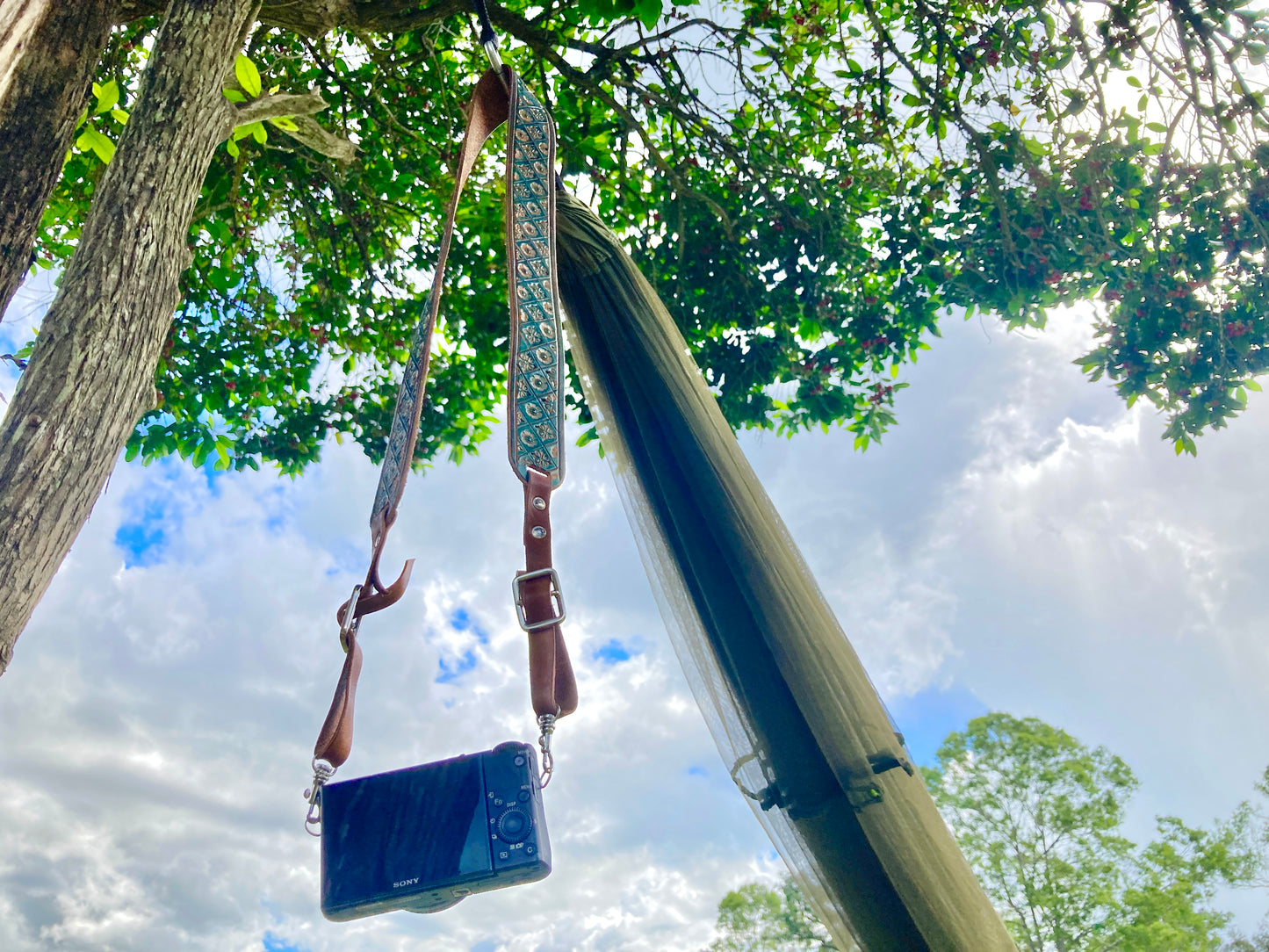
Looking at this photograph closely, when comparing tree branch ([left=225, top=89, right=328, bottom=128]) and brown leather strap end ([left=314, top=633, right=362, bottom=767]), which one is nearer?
brown leather strap end ([left=314, top=633, right=362, bottom=767])

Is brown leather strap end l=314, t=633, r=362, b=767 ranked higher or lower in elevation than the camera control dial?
higher

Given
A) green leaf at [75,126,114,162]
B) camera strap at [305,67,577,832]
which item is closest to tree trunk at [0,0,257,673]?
green leaf at [75,126,114,162]

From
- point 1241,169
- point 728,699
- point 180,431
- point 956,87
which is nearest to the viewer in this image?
point 728,699

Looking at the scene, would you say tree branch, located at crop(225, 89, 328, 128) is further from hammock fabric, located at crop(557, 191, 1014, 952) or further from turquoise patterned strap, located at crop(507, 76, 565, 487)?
hammock fabric, located at crop(557, 191, 1014, 952)

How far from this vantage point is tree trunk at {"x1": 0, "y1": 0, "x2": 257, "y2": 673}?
4.55ft

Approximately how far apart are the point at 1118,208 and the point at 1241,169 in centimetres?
46

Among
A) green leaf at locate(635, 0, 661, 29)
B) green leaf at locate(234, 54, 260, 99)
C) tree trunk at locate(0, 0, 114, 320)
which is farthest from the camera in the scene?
green leaf at locate(635, 0, 661, 29)

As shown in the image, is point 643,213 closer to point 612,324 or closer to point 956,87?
point 956,87

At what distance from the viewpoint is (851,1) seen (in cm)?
399

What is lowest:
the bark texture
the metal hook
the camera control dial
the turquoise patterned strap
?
the camera control dial

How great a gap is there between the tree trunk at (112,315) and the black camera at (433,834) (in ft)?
2.29

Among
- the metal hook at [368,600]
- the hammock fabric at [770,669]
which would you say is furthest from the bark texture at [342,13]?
the metal hook at [368,600]

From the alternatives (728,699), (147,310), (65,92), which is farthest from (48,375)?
(728,699)

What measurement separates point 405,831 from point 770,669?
67 cm
